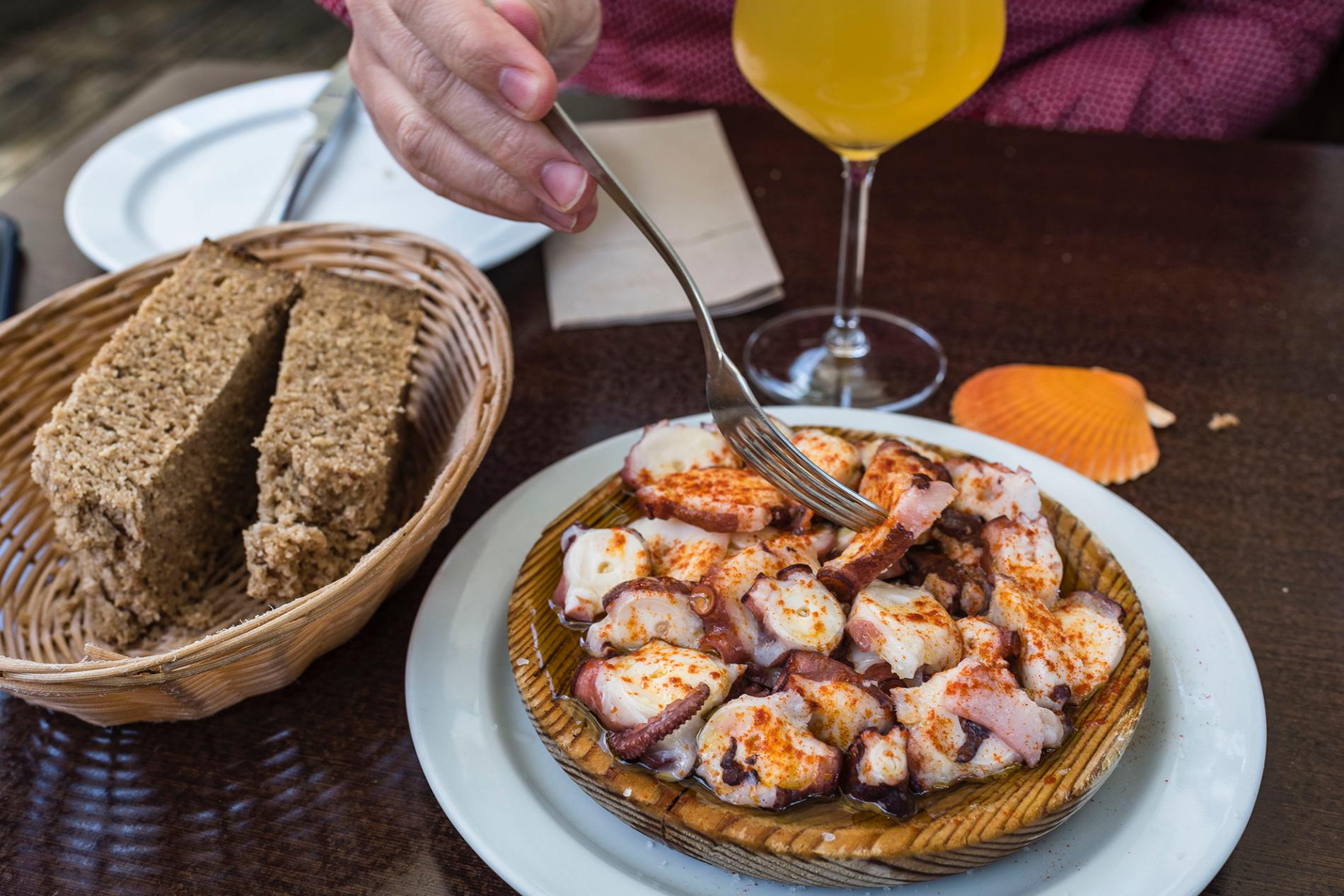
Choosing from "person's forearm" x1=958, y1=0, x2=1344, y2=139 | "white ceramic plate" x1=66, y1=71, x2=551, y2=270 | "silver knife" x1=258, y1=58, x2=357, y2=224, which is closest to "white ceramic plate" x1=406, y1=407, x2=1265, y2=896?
"white ceramic plate" x1=66, y1=71, x2=551, y2=270

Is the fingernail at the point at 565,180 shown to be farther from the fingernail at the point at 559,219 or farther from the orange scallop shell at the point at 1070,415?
the orange scallop shell at the point at 1070,415

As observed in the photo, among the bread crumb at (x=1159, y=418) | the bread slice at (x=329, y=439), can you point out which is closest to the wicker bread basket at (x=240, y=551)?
the bread slice at (x=329, y=439)

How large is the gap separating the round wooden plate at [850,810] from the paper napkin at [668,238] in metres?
0.64

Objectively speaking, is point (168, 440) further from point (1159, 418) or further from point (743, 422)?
point (1159, 418)

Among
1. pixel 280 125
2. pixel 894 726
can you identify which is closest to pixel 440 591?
pixel 894 726

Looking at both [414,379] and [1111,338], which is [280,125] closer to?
[414,379]

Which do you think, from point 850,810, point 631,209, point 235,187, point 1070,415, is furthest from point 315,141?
point 850,810

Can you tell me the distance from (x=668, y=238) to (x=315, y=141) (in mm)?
520

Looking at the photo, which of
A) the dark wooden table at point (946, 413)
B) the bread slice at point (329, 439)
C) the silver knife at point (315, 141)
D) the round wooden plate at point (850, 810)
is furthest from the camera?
the silver knife at point (315, 141)

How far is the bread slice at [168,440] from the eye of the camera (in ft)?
2.86

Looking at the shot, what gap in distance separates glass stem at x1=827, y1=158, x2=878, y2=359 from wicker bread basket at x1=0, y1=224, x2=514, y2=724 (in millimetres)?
409

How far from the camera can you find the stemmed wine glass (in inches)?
36.5

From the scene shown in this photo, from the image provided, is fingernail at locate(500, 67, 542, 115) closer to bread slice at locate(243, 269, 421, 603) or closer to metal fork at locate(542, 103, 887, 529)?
→ metal fork at locate(542, 103, 887, 529)

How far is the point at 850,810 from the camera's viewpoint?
2.09 feet
